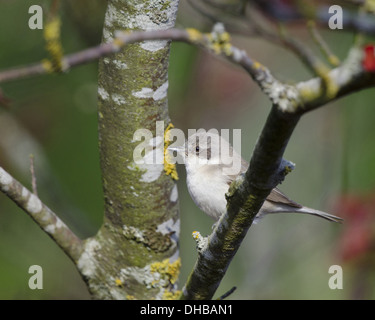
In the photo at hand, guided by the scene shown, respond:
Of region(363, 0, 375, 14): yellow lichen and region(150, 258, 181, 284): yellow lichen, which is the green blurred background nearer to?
region(150, 258, 181, 284): yellow lichen

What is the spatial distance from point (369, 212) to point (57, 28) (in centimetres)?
359

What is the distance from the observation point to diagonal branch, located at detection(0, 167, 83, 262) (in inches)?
87.4

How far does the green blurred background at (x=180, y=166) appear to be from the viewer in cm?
405

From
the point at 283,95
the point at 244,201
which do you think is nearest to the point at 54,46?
the point at 283,95

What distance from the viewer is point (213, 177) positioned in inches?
128

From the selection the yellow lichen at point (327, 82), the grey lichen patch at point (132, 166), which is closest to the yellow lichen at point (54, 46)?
the yellow lichen at point (327, 82)

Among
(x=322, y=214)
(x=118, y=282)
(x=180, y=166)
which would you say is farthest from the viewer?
(x=180, y=166)

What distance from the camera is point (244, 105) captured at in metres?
5.96

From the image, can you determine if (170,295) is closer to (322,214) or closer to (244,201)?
(244,201)

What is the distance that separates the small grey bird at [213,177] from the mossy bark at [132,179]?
51cm

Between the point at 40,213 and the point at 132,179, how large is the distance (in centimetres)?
48

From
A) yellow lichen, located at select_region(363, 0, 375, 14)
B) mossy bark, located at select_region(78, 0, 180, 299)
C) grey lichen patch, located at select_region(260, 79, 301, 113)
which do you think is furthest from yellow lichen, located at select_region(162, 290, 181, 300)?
yellow lichen, located at select_region(363, 0, 375, 14)

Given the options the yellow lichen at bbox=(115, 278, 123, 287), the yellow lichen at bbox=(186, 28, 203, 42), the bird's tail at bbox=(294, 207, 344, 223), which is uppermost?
the bird's tail at bbox=(294, 207, 344, 223)

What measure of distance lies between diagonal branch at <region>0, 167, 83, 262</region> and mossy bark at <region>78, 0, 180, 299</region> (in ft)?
0.33
